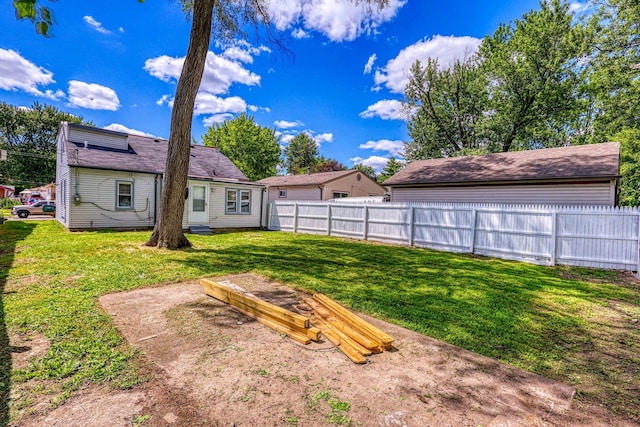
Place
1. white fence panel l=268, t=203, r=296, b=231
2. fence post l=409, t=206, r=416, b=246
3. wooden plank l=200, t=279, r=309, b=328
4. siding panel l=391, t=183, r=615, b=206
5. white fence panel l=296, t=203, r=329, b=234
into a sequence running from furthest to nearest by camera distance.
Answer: white fence panel l=268, t=203, r=296, b=231, white fence panel l=296, t=203, r=329, b=234, fence post l=409, t=206, r=416, b=246, siding panel l=391, t=183, r=615, b=206, wooden plank l=200, t=279, r=309, b=328

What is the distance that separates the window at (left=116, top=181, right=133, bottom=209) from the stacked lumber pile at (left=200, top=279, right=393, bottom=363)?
10.9 m

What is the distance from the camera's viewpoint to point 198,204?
13.5 meters

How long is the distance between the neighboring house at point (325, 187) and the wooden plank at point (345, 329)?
18.3 metres

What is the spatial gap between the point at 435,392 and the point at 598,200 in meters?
12.1

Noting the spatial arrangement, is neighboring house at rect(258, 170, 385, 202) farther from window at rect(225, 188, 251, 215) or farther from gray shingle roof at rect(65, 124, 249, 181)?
window at rect(225, 188, 251, 215)

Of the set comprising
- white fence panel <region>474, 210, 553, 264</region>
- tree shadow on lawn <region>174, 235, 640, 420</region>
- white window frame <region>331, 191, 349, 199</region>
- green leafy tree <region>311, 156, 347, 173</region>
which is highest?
green leafy tree <region>311, 156, 347, 173</region>

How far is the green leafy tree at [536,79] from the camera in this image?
1839 cm

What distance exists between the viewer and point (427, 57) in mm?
21656

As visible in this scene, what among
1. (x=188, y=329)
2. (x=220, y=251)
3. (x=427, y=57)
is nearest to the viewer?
(x=188, y=329)

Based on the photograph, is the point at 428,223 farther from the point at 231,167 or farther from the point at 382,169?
the point at 382,169

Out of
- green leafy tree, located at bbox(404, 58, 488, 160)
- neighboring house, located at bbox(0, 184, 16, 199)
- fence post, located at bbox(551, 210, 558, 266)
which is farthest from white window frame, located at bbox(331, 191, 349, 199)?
neighboring house, located at bbox(0, 184, 16, 199)

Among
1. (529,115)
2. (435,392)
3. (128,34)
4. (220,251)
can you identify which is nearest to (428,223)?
(220,251)

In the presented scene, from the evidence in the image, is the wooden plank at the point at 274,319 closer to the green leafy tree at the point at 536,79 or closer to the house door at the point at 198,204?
the house door at the point at 198,204

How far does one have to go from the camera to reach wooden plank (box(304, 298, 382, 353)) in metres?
2.87
